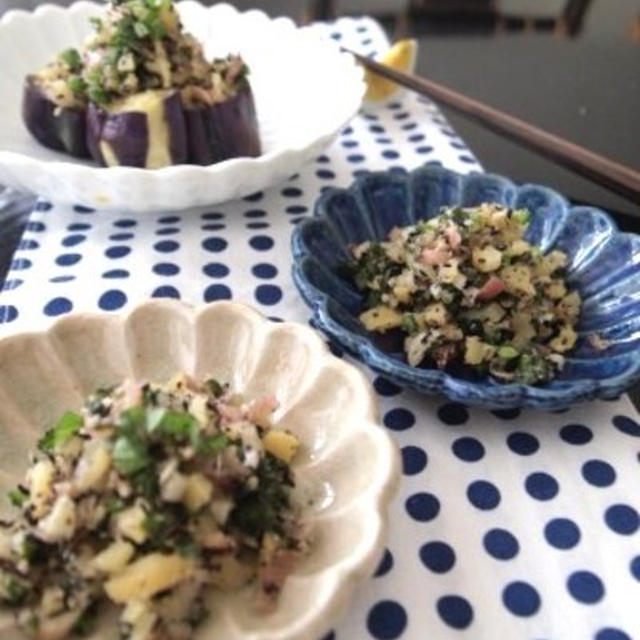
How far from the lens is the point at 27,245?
1.18 metres

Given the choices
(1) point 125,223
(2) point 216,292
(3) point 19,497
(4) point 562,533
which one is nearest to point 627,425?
(4) point 562,533

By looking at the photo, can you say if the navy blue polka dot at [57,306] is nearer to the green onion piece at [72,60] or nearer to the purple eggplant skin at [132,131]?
the purple eggplant skin at [132,131]

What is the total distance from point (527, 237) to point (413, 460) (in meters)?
0.42

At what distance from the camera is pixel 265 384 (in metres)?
0.89

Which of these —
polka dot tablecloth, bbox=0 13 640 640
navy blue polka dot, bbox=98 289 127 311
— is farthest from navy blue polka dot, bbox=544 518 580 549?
navy blue polka dot, bbox=98 289 127 311

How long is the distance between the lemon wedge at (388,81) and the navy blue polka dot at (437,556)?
990 millimetres

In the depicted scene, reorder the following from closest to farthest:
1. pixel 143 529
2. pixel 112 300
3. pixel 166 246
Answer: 1. pixel 143 529
2. pixel 112 300
3. pixel 166 246

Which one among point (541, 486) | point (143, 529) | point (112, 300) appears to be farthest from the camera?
point (112, 300)

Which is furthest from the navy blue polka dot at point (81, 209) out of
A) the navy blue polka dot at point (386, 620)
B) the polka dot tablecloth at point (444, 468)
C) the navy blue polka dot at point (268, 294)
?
the navy blue polka dot at point (386, 620)

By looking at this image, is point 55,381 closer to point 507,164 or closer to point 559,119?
point 507,164

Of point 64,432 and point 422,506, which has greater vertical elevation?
point 64,432

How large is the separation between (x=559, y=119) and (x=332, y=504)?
3.69ft

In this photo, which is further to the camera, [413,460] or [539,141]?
[539,141]

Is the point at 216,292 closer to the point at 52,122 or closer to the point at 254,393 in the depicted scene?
the point at 254,393
